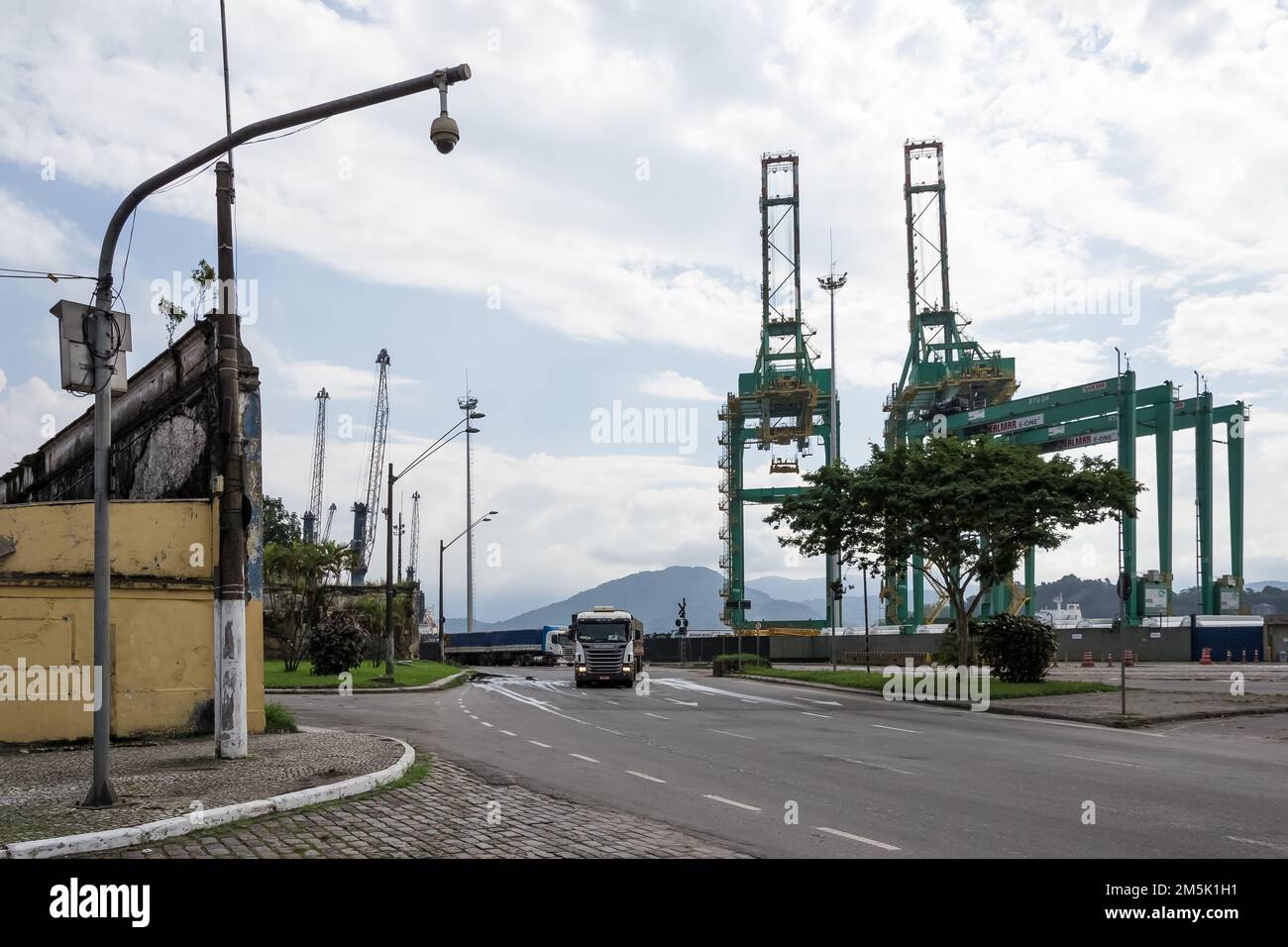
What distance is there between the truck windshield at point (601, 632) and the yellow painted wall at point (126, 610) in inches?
1018

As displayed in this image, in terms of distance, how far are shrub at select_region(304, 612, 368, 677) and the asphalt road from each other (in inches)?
540

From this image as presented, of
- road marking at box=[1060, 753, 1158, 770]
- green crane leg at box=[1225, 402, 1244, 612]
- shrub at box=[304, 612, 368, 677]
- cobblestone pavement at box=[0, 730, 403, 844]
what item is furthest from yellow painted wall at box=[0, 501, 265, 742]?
green crane leg at box=[1225, 402, 1244, 612]

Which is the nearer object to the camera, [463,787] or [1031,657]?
[463,787]

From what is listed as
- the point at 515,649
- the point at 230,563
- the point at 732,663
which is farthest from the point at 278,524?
the point at 230,563

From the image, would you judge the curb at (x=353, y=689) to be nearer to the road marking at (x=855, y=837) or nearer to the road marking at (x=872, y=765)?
the road marking at (x=872, y=765)

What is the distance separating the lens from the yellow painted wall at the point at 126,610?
49.9 feet

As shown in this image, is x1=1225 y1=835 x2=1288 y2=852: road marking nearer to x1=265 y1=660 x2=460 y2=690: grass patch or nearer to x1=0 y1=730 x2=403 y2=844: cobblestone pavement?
x1=0 y1=730 x2=403 y2=844: cobblestone pavement

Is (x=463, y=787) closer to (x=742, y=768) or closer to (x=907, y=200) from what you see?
(x=742, y=768)

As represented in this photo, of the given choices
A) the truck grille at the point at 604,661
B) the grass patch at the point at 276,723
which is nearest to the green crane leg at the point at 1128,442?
the truck grille at the point at 604,661

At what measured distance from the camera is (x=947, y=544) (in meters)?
32.7

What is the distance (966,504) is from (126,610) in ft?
76.2

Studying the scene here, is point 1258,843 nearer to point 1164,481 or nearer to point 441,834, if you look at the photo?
point 441,834
